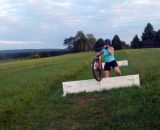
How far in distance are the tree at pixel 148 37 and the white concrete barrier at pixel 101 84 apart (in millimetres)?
91329

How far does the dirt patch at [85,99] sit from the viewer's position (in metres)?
13.2

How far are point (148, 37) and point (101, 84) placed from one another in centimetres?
9530

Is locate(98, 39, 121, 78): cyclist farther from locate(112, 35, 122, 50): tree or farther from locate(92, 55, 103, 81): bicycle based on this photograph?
locate(112, 35, 122, 50): tree

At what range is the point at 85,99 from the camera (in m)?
14.1

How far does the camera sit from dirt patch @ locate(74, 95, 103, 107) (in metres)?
13.2

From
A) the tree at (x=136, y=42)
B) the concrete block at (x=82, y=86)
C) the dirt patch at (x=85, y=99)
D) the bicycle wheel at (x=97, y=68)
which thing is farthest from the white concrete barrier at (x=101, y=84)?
the tree at (x=136, y=42)

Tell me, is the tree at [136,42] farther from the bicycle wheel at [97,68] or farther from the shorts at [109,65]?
the bicycle wheel at [97,68]

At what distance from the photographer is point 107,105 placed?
478 inches

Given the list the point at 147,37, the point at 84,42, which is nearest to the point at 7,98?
the point at 147,37

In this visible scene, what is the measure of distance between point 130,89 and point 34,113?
395 centimetres

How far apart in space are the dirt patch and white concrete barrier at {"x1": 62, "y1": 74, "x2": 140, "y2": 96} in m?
0.95

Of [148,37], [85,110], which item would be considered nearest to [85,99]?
[85,110]

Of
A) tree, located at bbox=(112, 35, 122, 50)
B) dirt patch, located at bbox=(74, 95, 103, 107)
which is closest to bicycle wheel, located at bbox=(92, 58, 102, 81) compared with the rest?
dirt patch, located at bbox=(74, 95, 103, 107)

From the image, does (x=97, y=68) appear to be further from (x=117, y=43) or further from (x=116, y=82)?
(x=117, y=43)
